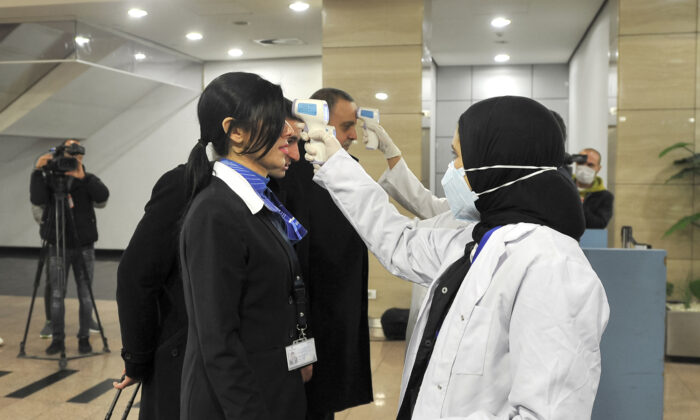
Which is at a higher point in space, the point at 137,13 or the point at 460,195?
the point at 137,13

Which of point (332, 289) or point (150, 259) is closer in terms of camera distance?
point (150, 259)

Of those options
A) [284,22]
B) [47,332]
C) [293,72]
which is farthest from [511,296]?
[293,72]

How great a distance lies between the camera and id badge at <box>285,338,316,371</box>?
148 centimetres

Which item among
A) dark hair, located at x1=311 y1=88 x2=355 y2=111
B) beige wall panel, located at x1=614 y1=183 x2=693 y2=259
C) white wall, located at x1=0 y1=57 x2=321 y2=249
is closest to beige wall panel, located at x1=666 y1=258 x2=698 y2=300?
beige wall panel, located at x1=614 y1=183 x2=693 y2=259

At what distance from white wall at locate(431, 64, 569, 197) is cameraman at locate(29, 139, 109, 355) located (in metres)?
6.07

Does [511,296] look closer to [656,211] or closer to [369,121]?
[369,121]

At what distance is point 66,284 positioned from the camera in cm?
493

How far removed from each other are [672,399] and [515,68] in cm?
741

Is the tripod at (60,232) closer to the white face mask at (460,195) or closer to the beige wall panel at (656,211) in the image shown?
the white face mask at (460,195)

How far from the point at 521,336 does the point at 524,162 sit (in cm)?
33

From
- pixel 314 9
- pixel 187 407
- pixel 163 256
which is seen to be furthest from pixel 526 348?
pixel 314 9

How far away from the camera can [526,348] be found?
1035 millimetres

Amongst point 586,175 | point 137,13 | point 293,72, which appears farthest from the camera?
point 293,72


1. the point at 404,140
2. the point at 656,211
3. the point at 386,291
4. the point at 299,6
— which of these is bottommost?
the point at 386,291
